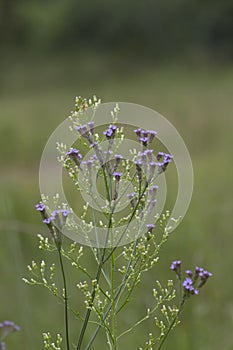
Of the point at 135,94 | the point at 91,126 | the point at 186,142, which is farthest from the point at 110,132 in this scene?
the point at 135,94

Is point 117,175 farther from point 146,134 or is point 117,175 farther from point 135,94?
point 135,94

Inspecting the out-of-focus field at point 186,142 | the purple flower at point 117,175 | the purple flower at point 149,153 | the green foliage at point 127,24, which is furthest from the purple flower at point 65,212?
the green foliage at point 127,24

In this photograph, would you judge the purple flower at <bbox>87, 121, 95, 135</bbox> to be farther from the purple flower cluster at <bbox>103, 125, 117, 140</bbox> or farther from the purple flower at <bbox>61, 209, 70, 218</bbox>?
the purple flower at <bbox>61, 209, 70, 218</bbox>

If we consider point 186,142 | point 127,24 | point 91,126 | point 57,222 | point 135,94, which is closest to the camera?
point 57,222

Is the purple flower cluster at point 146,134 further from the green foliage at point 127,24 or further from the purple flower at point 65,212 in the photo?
the green foliage at point 127,24

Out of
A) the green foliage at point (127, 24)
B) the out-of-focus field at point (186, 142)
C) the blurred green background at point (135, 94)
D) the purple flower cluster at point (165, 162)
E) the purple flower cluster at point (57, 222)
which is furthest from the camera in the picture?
the green foliage at point (127, 24)
